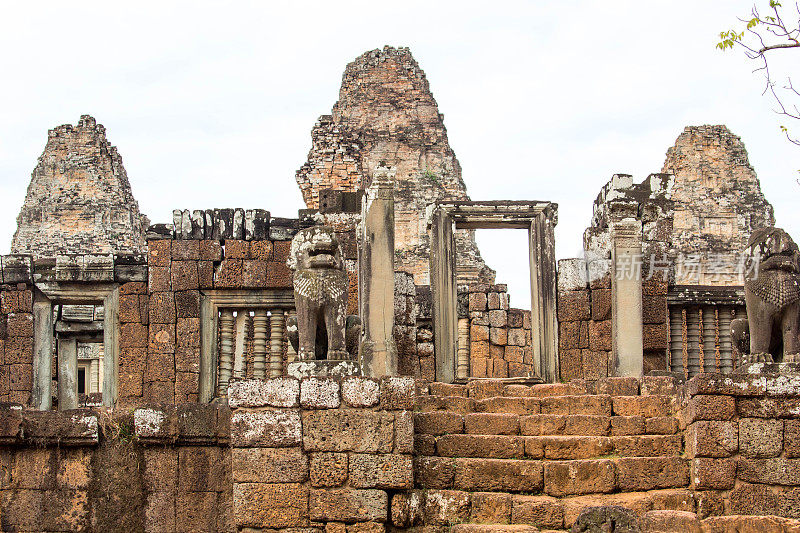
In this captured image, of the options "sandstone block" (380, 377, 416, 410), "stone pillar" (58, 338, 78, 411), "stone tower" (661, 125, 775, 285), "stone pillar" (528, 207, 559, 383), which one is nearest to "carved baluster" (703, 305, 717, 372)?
"stone pillar" (528, 207, 559, 383)

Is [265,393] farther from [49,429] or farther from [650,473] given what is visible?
[650,473]

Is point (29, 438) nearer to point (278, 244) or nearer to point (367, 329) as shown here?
point (367, 329)

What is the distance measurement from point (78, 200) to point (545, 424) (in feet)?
61.6

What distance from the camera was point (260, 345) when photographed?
38.3 ft

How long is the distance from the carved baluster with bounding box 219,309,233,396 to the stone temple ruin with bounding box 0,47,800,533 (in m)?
0.03

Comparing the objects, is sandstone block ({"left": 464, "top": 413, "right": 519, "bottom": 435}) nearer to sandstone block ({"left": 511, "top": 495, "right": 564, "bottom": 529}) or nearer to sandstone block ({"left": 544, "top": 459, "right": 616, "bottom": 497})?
sandstone block ({"left": 544, "top": 459, "right": 616, "bottom": 497})

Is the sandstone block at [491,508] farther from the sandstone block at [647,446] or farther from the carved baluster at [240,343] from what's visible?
the carved baluster at [240,343]

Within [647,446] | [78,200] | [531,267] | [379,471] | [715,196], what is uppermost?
[78,200]

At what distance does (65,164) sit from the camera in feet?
83.4

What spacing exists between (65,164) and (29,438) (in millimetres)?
17983

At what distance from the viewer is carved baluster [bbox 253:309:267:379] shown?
1152 centimetres

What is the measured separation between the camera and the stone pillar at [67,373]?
49.0 feet

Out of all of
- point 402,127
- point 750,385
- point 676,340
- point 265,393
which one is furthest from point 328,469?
point 402,127

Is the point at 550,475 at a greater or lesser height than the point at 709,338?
lesser
